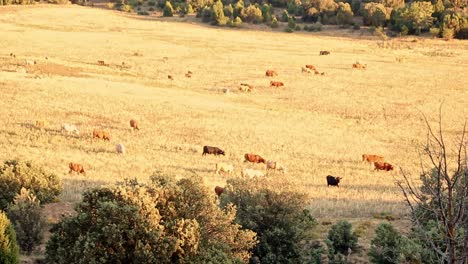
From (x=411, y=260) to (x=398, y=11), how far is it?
8303 centimetres

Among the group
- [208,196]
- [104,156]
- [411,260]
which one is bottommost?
[104,156]

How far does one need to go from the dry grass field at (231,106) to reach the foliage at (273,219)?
788mm

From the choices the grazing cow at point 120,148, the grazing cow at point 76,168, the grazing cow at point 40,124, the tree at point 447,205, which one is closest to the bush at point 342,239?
the tree at point 447,205

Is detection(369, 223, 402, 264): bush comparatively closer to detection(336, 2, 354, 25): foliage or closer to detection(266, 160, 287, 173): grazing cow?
detection(266, 160, 287, 173): grazing cow

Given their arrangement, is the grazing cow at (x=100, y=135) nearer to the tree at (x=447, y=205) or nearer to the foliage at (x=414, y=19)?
the tree at (x=447, y=205)

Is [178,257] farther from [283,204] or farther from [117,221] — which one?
[283,204]

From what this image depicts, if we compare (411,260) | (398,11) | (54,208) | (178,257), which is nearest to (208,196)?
(178,257)

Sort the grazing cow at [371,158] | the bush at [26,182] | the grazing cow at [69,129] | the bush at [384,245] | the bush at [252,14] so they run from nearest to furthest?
1. the bush at [384,245]
2. the bush at [26,182]
3. the grazing cow at [371,158]
4. the grazing cow at [69,129]
5. the bush at [252,14]

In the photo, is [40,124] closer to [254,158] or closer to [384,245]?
[254,158]

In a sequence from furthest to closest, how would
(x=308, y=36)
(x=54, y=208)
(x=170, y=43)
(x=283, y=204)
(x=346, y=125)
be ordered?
(x=308, y=36) → (x=170, y=43) → (x=346, y=125) → (x=54, y=208) → (x=283, y=204)

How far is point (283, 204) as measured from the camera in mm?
14609

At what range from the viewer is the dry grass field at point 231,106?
993 inches

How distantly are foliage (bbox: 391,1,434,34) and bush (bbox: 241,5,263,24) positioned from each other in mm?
23096

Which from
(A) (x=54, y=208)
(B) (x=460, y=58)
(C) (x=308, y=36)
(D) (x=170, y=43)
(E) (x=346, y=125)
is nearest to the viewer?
(A) (x=54, y=208)
